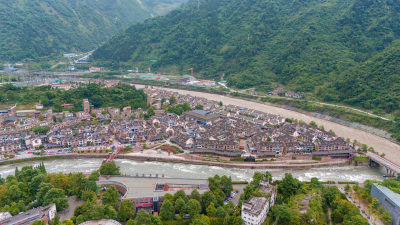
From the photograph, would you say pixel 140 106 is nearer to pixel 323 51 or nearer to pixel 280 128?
pixel 280 128

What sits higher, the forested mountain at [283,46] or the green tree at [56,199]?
the forested mountain at [283,46]

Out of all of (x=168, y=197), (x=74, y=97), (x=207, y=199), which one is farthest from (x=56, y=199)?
(x=74, y=97)

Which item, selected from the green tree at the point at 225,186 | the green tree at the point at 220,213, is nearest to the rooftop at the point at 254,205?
the green tree at the point at 220,213

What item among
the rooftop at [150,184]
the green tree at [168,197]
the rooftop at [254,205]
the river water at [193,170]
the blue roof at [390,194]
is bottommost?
the river water at [193,170]

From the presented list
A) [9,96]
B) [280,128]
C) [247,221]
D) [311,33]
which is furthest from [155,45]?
[247,221]

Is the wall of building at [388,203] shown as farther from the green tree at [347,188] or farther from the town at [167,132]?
the town at [167,132]

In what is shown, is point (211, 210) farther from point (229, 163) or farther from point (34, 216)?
point (34, 216)

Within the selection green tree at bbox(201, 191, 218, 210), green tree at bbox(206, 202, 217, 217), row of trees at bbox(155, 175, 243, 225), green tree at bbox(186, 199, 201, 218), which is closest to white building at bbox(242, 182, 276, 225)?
row of trees at bbox(155, 175, 243, 225)
